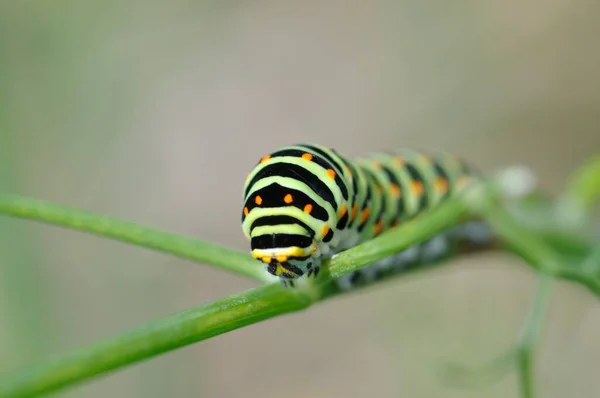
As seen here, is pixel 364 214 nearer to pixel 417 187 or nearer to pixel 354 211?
pixel 354 211

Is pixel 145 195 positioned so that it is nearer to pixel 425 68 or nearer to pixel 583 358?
pixel 425 68

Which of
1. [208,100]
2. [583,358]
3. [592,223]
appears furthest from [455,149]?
[592,223]

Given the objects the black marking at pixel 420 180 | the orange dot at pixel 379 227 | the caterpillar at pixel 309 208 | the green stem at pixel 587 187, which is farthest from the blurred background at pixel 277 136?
the caterpillar at pixel 309 208

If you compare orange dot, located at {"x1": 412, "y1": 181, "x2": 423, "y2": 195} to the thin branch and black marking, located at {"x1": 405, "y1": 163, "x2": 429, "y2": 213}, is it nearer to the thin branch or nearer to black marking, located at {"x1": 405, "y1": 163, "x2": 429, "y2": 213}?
black marking, located at {"x1": 405, "y1": 163, "x2": 429, "y2": 213}

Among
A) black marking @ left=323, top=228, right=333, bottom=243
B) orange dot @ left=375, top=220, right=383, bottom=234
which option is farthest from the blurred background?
black marking @ left=323, top=228, right=333, bottom=243

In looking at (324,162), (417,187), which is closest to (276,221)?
(324,162)

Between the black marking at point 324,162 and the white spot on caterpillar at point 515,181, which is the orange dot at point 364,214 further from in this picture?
the white spot on caterpillar at point 515,181

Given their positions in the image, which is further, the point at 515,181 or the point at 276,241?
the point at 515,181
